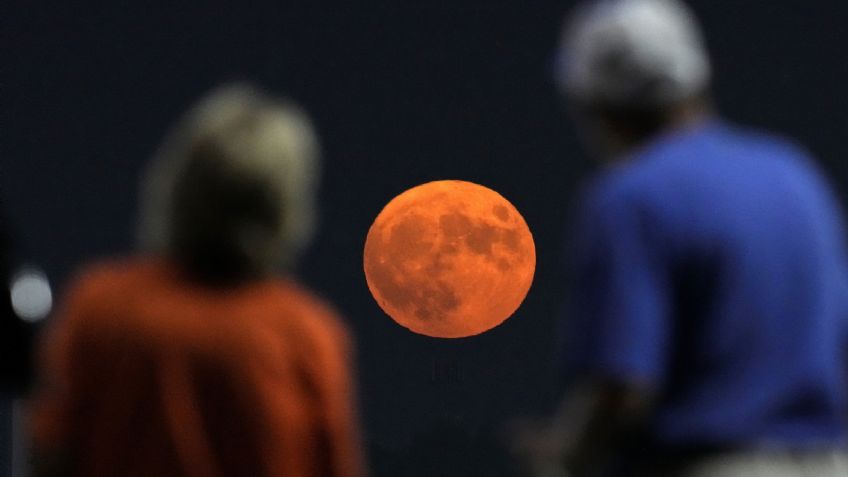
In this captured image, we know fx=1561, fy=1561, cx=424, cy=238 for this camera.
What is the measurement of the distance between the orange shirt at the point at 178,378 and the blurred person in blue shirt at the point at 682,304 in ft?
1.60

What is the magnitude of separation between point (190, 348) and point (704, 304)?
898 millimetres

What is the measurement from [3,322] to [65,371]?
80.7 inches

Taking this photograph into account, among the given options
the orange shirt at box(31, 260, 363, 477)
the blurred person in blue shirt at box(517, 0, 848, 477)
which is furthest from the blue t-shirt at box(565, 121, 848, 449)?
the orange shirt at box(31, 260, 363, 477)

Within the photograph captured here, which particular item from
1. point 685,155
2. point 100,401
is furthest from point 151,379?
point 685,155

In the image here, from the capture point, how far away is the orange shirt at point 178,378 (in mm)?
2756

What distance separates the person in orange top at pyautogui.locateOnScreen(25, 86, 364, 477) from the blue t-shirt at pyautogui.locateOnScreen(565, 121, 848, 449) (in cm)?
55

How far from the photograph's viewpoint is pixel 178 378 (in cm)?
276

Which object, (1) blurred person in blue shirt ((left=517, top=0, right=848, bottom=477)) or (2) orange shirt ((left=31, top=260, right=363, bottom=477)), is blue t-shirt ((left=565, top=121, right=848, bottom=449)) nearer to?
(1) blurred person in blue shirt ((left=517, top=0, right=848, bottom=477))

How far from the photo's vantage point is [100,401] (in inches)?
109

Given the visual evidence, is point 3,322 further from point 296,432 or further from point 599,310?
point 599,310

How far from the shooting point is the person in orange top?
271 cm

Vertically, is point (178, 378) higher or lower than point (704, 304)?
lower

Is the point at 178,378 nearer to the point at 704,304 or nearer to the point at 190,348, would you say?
the point at 190,348

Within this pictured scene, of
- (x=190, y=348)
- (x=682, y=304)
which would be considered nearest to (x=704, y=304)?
(x=682, y=304)
